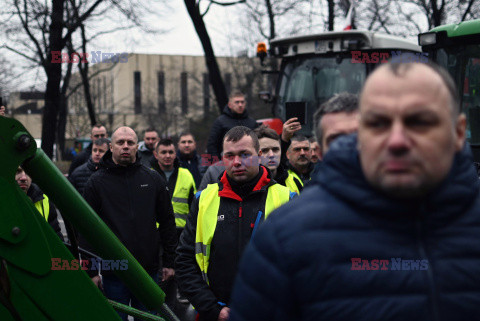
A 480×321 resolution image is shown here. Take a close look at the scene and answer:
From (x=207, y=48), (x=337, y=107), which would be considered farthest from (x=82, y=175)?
(x=207, y=48)

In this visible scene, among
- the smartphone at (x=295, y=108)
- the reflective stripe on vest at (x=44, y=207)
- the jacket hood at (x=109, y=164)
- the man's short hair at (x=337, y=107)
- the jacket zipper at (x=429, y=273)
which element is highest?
the man's short hair at (x=337, y=107)

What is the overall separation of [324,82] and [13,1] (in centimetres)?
1089

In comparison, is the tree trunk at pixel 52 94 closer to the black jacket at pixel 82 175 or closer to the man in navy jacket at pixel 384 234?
the black jacket at pixel 82 175

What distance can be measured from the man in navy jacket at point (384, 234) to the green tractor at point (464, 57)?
5.46 metres

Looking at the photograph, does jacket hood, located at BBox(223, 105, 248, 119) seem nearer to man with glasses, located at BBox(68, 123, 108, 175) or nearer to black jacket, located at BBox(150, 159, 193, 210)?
black jacket, located at BBox(150, 159, 193, 210)

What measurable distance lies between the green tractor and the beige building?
1645 cm

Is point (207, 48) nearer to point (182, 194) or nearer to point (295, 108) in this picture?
point (182, 194)

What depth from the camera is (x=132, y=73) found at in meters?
78.8

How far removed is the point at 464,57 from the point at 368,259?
19.7 ft

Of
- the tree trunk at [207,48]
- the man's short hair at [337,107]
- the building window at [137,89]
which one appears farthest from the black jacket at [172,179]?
the building window at [137,89]

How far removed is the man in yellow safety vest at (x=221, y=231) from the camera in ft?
11.9

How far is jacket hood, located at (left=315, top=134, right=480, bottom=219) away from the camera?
5.13ft

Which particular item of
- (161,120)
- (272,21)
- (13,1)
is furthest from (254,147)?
(161,120)

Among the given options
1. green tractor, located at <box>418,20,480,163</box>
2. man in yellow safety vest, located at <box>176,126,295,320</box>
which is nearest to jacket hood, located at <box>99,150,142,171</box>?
man in yellow safety vest, located at <box>176,126,295,320</box>
